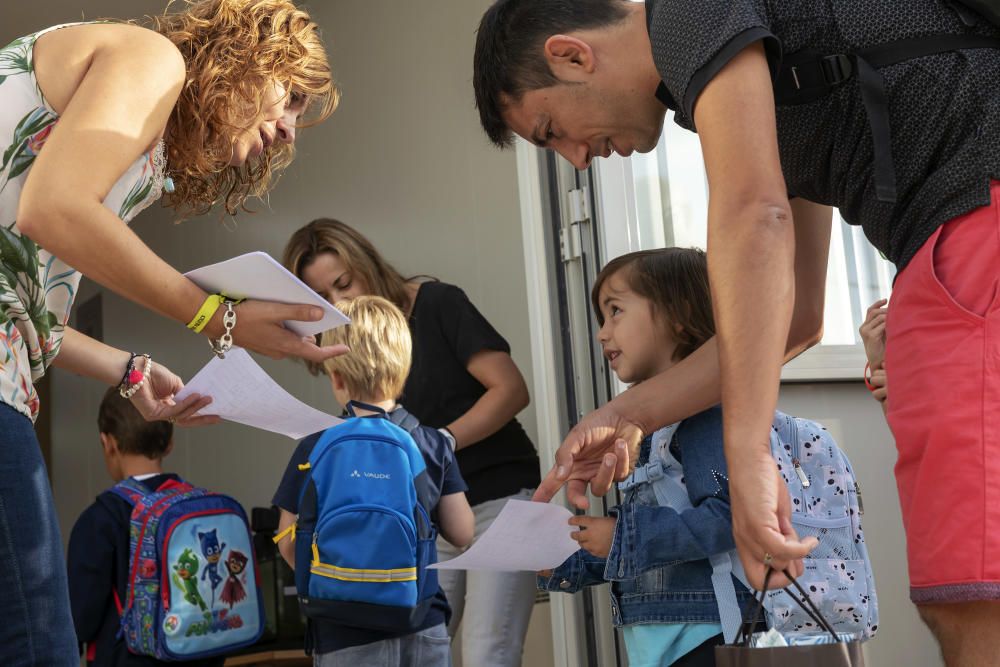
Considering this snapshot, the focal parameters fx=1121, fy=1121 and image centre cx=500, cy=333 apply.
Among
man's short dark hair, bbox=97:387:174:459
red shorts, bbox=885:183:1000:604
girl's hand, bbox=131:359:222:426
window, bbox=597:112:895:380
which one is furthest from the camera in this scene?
man's short dark hair, bbox=97:387:174:459

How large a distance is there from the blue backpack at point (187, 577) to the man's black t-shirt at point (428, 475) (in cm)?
72

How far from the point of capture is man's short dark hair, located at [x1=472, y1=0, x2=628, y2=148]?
159 cm

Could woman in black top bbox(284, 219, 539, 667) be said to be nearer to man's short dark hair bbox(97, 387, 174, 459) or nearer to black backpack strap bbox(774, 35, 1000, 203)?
man's short dark hair bbox(97, 387, 174, 459)

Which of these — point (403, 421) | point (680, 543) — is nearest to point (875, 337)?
point (680, 543)

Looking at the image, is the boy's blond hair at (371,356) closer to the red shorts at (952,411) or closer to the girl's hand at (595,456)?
the girl's hand at (595,456)

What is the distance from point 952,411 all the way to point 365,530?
1421 mm

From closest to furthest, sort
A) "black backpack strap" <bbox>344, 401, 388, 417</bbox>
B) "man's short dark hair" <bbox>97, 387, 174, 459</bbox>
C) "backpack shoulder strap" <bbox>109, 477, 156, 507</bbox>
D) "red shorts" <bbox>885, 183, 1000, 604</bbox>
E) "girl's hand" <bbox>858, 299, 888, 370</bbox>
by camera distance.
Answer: "red shorts" <bbox>885, 183, 1000, 604</bbox> → "girl's hand" <bbox>858, 299, 888, 370</bbox> → "black backpack strap" <bbox>344, 401, 388, 417</bbox> → "backpack shoulder strap" <bbox>109, 477, 156, 507</bbox> → "man's short dark hair" <bbox>97, 387, 174, 459</bbox>

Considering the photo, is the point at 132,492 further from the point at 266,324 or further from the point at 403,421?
the point at 266,324

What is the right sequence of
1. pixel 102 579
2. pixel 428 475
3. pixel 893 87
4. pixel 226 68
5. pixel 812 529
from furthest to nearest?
pixel 102 579 → pixel 428 475 → pixel 812 529 → pixel 226 68 → pixel 893 87

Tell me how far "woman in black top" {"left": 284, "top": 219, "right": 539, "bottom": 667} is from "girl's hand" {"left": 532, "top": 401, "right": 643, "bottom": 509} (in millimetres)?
1161

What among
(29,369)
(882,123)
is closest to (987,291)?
(882,123)

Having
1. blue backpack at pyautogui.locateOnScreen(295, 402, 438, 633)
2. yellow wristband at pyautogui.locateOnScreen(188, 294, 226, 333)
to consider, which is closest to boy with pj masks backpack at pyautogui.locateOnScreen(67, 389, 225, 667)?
blue backpack at pyautogui.locateOnScreen(295, 402, 438, 633)

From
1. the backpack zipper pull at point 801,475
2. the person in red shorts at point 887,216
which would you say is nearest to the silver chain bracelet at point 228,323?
the person in red shorts at point 887,216

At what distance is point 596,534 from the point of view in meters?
1.96
